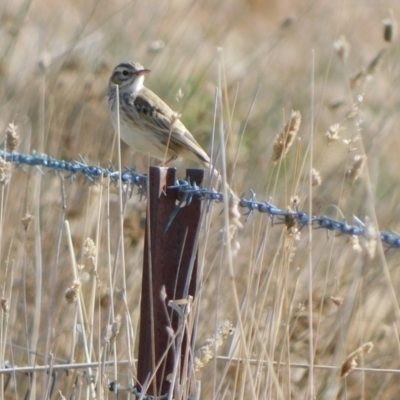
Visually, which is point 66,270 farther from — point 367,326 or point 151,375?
point 151,375

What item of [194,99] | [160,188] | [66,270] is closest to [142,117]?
[194,99]

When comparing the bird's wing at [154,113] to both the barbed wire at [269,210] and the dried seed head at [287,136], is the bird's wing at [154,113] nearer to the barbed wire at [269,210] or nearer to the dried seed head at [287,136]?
the barbed wire at [269,210]

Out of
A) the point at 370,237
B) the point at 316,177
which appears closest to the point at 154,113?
the point at 316,177

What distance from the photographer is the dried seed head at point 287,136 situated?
225 centimetres

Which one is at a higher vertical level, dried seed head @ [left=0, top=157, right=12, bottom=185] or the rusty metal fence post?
dried seed head @ [left=0, top=157, right=12, bottom=185]

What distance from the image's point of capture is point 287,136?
2.29m

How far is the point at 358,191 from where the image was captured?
4.22 metres

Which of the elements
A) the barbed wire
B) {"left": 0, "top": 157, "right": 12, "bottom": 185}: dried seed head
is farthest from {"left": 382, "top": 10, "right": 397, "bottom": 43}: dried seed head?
{"left": 0, "top": 157, "right": 12, "bottom": 185}: dried seed head

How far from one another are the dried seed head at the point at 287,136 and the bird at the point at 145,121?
93.1 inches

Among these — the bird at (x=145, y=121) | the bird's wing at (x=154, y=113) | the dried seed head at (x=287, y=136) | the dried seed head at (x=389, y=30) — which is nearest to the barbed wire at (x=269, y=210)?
the dried seed head at (x=287, y=136)

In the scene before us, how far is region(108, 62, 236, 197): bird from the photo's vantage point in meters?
4.81

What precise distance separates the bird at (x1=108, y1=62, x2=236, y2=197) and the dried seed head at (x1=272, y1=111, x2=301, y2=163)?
2.37 metres

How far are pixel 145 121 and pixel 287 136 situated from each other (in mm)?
3090

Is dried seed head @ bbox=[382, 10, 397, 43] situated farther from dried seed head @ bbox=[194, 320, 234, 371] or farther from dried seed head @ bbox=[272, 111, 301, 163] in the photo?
dried seed head @ bbox=[194, 320, 234, 371]
